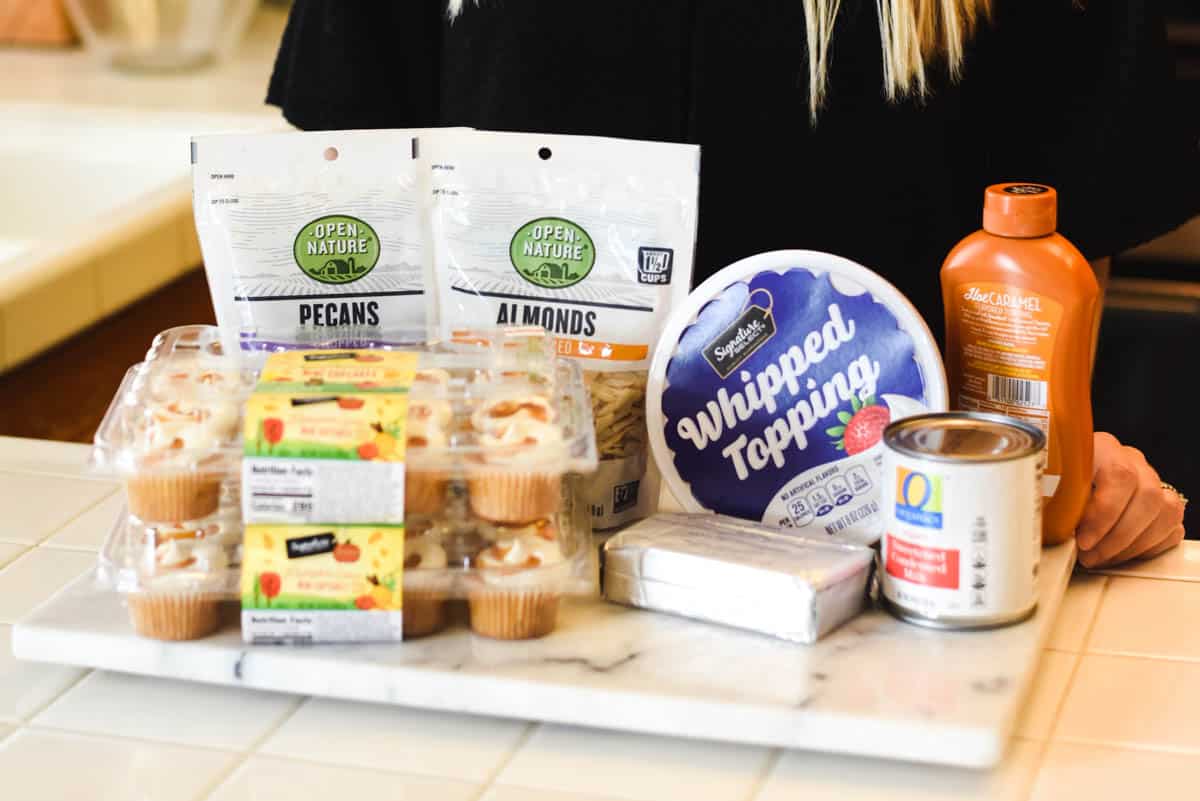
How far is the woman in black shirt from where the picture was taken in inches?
47.4

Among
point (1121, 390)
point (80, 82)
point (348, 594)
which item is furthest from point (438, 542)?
point (80, 82)

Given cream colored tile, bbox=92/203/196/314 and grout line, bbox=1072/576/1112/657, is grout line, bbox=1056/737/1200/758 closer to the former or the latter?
grout line, bbox=1072/576/1112/657

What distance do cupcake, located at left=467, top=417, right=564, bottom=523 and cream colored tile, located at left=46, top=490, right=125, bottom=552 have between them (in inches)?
12.6

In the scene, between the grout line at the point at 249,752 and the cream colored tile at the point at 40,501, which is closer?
the grout line at the point at 249,752

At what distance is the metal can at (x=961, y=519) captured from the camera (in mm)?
798

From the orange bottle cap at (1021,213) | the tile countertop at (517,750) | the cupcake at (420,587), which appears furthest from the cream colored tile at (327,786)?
the orange bottle cap at (1021,213)

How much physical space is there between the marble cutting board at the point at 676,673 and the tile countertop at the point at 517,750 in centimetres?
1

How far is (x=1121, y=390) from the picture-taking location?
1.87 meters

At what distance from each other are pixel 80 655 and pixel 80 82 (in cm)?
194

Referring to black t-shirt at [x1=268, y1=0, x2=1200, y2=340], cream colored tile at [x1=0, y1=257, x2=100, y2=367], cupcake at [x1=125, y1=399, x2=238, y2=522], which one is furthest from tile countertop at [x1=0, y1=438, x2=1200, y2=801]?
cream colored tile at [x1=0, y1=257, x2=100, y2=367]

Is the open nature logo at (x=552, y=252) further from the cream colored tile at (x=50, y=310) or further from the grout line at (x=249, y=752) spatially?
the cream colored tile at (x=50, y=310)

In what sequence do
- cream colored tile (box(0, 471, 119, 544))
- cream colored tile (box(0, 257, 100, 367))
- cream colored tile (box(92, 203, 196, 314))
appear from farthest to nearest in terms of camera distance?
cream colored tile (box(92, 203, 196, 314)) → cream colored tile (box(0, 257, 100, 367)) → cream colored tile (box(0, 471, 119, 544))
